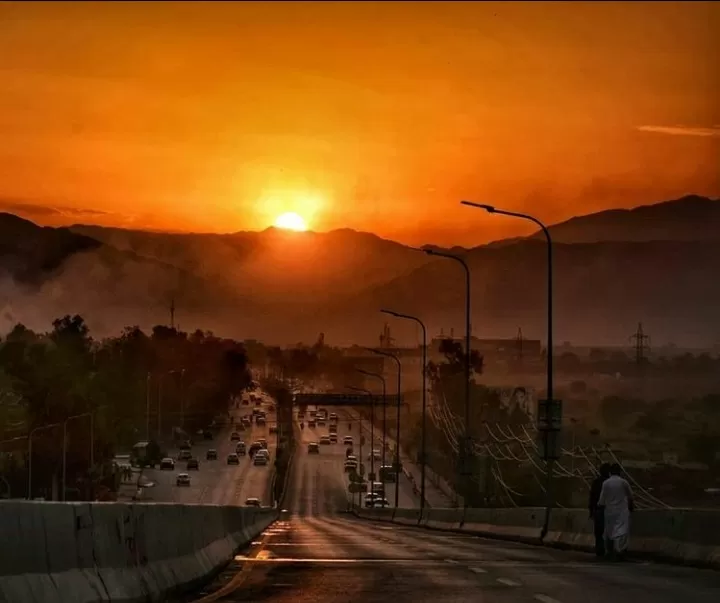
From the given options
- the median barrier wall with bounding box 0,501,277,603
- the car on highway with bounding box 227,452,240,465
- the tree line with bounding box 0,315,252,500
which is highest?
the tree line with bounding box 0,315,252,500

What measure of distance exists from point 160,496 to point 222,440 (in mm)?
68241

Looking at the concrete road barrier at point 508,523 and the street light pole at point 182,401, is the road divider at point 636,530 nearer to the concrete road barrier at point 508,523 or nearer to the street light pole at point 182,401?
the concrete road barrier at point 508,523

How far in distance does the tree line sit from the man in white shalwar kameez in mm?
42324

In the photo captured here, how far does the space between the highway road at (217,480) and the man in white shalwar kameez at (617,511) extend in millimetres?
78543

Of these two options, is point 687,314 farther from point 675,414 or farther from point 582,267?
point 675,414

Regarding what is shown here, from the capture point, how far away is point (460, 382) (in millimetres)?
167375

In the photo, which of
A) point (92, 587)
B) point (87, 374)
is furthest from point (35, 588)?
point (87, 374)

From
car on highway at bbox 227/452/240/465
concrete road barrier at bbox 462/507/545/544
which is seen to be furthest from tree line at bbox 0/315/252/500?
concrete road barrier at bbox 462/507/545/544

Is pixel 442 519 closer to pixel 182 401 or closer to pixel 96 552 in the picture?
pixel 96 552

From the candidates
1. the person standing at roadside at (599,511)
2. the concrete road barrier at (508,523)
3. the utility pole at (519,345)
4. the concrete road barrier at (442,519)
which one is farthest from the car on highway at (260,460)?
the person standing at roadside at (599,511)

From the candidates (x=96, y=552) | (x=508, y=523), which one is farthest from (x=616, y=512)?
(x=508, y=523)

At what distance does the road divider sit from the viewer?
25.8 metres

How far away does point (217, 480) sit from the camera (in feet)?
473

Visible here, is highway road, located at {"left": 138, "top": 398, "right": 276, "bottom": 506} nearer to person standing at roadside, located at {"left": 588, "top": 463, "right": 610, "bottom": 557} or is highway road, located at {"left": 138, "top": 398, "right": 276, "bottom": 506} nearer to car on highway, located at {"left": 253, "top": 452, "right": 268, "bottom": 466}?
car on highway, located at {"left": 253, "top": 452, "right": 268, "bottom": 466}
